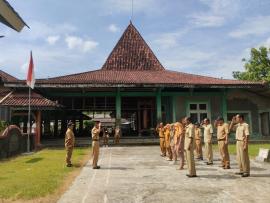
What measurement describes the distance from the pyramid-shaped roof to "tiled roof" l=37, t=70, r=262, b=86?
1229 mm

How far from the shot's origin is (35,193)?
282 inches

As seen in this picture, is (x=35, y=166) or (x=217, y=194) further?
(x=35, y=166)

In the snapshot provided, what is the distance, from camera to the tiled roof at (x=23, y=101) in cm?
1897

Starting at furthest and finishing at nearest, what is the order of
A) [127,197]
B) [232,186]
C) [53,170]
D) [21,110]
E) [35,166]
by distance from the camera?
[21,110] → [35,166] → [53,170] → [232,186] → [127,197]

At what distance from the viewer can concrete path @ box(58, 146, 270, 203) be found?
6745 millimetres

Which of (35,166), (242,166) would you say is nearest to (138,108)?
(35,166)

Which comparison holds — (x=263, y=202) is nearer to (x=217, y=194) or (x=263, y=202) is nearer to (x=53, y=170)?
(x=217, y=194)

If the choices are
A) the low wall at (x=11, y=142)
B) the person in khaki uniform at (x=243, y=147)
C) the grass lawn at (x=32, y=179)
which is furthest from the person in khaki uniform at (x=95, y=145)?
the low wall at (x=11, y=142)

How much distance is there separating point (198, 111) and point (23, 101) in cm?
1114

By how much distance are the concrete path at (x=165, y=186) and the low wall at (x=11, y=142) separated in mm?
5221

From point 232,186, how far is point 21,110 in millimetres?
15273

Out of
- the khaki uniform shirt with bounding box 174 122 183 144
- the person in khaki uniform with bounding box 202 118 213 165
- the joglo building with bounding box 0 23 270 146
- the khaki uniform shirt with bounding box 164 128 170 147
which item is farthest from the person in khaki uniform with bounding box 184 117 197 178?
the joglo building with bounding box 0 23 270 146

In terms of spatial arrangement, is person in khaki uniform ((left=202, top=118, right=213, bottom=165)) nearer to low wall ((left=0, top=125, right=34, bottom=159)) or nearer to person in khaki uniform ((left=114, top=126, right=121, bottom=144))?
low wall ((left=0, top=125, right=34, bottom=159))

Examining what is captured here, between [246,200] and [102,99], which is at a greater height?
[102,99]
